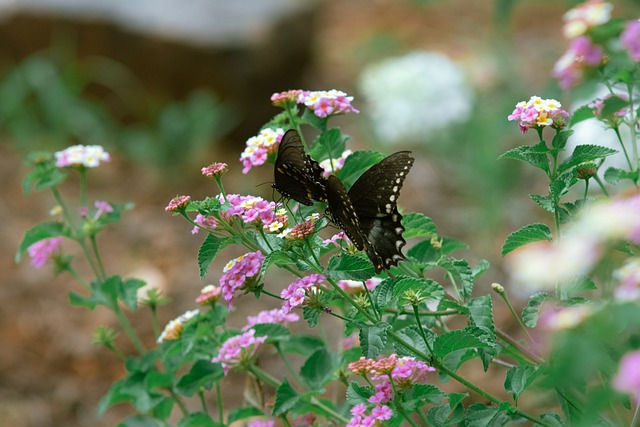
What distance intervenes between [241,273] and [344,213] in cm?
17

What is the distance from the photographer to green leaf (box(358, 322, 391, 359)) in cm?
102

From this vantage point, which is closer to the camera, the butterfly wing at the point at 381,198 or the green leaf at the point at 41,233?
the butterfly wing at the point at 381,198

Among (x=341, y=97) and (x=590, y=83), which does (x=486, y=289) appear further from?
(x=341, y=97)

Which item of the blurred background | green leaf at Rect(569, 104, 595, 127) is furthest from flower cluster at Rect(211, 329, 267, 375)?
the blurred background

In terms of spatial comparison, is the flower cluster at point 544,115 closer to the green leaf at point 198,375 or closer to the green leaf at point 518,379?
the green leaf at point 518,379

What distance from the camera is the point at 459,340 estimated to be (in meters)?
1.06

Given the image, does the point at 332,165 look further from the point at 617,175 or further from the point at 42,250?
the point at 42,250

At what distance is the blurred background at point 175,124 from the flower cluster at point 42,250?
1.09 metres

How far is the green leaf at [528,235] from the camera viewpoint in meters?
1.12

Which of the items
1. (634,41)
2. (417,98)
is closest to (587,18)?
(634,41)

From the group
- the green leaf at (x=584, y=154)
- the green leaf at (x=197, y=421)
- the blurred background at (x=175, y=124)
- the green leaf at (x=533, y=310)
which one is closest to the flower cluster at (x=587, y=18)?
the green leaf at (x=584, y=154)

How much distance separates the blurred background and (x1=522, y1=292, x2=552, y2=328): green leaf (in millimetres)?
1551

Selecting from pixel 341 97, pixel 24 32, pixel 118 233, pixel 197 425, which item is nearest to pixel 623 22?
pixel 341 97

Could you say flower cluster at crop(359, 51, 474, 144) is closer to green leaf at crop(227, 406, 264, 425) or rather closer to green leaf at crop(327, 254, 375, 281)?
green leaf at crop(227, 406, 264, 425)
